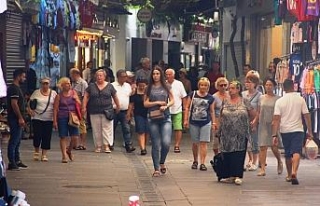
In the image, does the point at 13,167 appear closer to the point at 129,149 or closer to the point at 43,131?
the point at 43,131

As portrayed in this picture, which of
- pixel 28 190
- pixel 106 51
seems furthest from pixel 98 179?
pixel 106 51

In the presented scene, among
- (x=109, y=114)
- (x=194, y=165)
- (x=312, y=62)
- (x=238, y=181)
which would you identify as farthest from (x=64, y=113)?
(x=312, y=62)

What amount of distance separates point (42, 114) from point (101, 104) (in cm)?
185

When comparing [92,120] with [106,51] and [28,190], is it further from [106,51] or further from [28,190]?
[106,51]

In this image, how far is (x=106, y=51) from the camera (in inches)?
1268

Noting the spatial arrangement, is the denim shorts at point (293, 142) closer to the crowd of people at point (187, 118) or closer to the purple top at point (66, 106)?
the crowd of people at point (187, 118)

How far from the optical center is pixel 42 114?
14141mm

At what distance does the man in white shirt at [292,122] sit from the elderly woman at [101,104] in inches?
180

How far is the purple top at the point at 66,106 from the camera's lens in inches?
564

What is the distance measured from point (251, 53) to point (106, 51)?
9732 millimetres

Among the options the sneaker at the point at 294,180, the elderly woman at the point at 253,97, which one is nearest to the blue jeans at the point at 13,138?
the elderly woman at the point at 253,97

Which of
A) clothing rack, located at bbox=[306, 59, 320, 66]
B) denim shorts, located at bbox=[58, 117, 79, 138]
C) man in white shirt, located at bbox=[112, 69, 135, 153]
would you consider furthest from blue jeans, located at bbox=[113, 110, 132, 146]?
clothing rack, located at bbox=[306, 59, 320, 66]

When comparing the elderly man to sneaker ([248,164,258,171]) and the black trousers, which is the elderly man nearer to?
the black trousers

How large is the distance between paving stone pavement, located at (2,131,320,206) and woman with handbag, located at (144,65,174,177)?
40 centimetres
